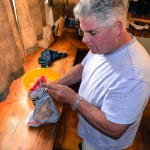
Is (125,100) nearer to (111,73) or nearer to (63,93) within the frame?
(111,73)

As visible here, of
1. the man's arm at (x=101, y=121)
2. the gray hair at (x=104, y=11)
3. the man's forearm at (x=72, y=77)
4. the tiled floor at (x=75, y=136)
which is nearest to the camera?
the gray hair at (x=104, y=11)

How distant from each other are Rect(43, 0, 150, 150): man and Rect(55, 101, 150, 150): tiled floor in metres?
1.04

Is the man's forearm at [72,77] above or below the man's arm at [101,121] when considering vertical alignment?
below

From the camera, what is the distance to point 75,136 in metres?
2.07

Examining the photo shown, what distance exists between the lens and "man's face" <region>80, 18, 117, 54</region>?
0.89 metres

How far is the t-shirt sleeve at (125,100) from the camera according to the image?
88cm

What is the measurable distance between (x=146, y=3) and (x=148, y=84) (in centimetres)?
171

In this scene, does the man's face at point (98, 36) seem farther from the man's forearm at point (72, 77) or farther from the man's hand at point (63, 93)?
the man's forearm at point (72, 77)

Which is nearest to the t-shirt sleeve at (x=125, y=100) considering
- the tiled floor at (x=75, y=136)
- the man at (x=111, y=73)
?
the man at (x=111, y=73)

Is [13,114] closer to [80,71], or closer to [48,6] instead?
[80,71]

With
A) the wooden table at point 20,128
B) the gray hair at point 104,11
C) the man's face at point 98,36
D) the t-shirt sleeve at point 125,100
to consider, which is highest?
the gray hair at point 104,11

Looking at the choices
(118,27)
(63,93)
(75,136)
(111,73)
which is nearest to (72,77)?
(63,93)

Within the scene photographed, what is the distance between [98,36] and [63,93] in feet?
1.15

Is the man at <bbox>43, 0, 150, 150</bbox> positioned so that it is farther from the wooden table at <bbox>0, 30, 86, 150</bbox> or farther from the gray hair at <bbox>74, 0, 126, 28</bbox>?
the wooden table at <bbox>0, 30, 86, 150</bbox>
